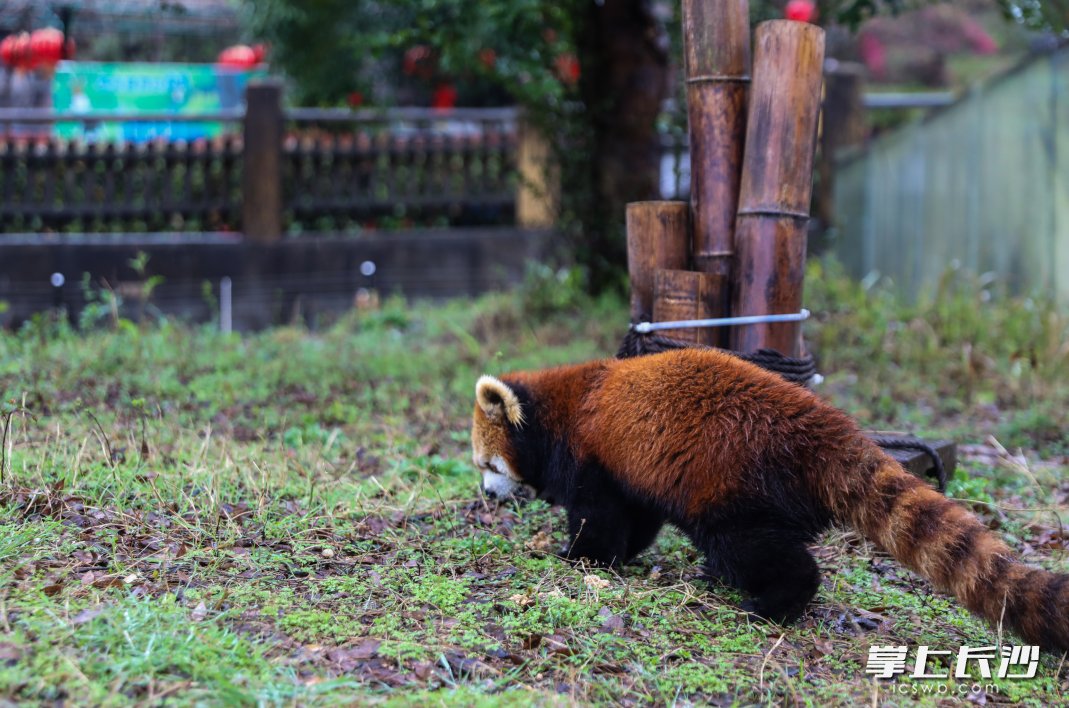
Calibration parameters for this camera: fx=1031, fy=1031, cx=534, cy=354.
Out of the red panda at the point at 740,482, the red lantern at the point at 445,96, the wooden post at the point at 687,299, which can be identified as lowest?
the red panda at the point at 740,482

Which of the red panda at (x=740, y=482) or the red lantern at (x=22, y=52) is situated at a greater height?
the red lantern at (x=22, y=52)

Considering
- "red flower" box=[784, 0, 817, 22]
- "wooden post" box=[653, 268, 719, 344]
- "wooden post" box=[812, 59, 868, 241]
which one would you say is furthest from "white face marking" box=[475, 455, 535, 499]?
"wooden post" box=[812, 59, 868, 241]

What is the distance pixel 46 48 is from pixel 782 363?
14058 mm

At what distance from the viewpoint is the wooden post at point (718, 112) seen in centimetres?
462

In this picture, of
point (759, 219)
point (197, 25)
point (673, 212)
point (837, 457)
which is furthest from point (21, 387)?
point (197, 25)

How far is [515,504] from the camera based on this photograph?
4824 millimetres

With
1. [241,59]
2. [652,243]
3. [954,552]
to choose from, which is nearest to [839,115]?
[652,243]

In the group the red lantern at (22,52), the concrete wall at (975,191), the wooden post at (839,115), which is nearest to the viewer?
the concrete wall at (975,191)

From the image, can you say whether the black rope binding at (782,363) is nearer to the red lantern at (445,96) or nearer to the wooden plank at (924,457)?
the wooden plank at (924,457)

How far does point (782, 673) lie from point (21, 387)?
4743 mm

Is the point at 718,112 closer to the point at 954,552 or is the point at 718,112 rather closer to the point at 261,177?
the point at 954,552

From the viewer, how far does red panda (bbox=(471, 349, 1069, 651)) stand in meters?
3.20

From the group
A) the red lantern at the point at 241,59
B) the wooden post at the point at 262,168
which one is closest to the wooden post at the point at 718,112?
the wooden post at the point at 262,168

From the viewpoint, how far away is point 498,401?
4.36 m
